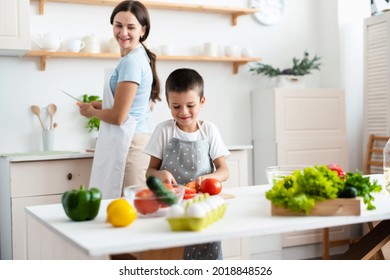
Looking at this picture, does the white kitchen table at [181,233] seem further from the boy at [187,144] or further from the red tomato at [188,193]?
the boy at [187,144]

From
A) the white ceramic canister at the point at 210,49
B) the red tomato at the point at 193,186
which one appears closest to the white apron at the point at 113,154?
the red tomato at the point at 193,186

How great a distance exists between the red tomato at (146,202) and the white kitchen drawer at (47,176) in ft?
5.65

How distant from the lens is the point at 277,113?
13.8 ft

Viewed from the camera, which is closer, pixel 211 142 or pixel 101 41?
pixel 211 142

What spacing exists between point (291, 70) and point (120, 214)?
10.0 feet

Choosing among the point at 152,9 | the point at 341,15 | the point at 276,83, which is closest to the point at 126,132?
the point at 152,9

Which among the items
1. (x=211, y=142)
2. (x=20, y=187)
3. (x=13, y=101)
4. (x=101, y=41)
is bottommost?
(x=20, y=187)

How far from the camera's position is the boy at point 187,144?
7.60 feet

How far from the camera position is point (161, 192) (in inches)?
65.5

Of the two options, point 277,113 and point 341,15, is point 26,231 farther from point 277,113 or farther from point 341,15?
point 341,15

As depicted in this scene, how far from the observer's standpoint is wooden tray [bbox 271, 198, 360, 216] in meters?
1.69

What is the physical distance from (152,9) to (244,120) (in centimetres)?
109

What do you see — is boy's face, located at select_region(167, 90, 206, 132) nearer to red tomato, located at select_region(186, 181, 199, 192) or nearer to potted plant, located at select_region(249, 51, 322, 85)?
red tomato, located at select_region(186, 181, 199, 192)

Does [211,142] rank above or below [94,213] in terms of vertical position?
above
